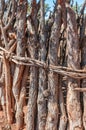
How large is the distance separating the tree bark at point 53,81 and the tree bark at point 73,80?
17 cm

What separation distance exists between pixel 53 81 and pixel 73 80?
24cm

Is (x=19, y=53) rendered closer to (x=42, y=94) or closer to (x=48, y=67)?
(x=48, y=67)

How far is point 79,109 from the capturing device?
335cm

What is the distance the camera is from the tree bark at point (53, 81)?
346 cm

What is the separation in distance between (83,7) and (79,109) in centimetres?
121

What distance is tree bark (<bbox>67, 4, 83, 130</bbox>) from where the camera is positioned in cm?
334

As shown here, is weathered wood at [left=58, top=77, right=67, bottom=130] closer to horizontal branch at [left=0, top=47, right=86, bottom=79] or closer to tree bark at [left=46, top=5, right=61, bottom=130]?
tree bark at [left=46, top=5, right=61, bottom=130]

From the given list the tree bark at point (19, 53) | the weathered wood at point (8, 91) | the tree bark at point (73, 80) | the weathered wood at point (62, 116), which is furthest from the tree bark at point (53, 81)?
the weathered wood at point (8, 91)

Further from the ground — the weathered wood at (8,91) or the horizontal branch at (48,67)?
the horizontal branch at (48,67)

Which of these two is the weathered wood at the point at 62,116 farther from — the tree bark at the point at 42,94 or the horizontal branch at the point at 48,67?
the horizontal branch at the point at 48,67

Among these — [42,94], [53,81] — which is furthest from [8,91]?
[53,81]

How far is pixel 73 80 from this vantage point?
11.0 ft

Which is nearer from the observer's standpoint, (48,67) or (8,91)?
(48,67)

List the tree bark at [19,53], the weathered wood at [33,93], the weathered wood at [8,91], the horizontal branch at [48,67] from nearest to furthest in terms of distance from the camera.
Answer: the horizontal branch at [48,67] < the weathered wood at [33,93] < the tree bark at [19,53] < the weathered wood at [8,91]
